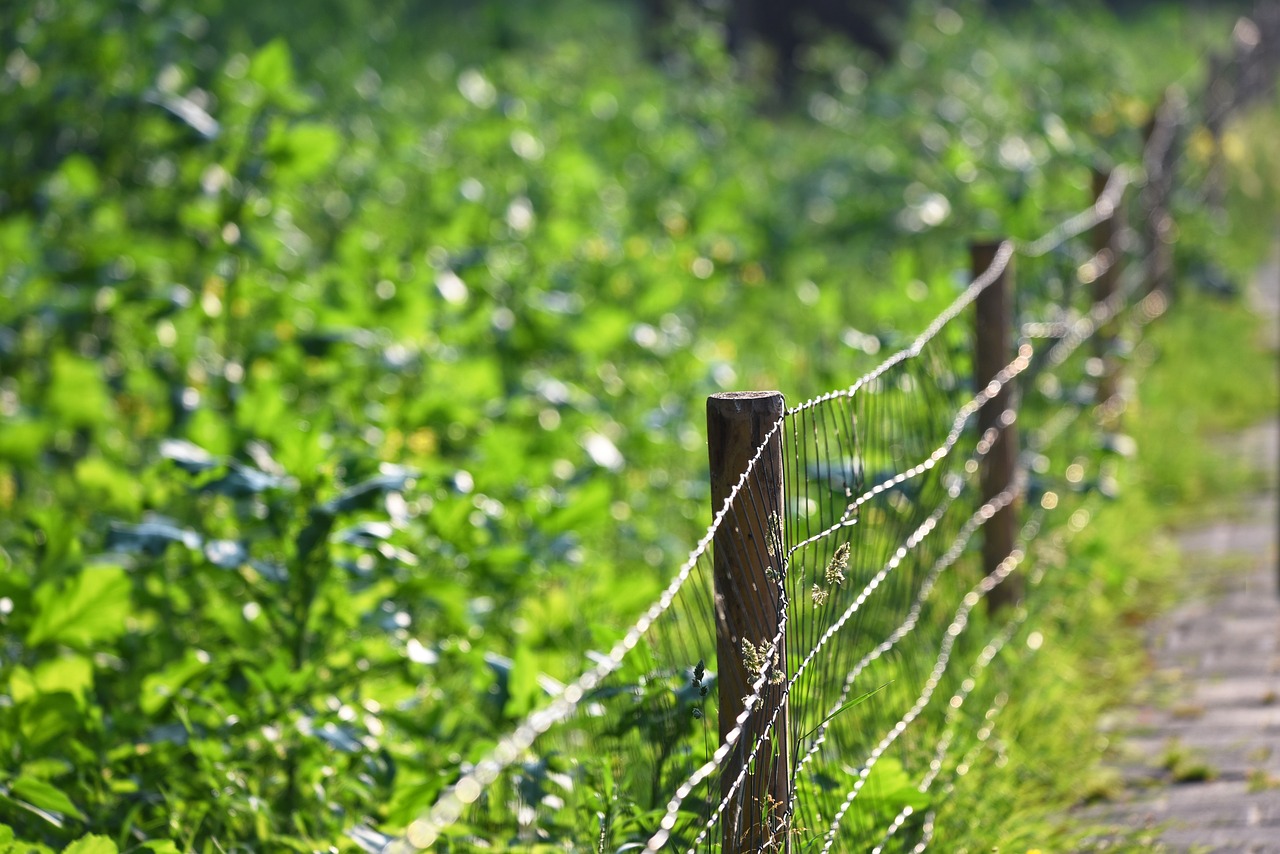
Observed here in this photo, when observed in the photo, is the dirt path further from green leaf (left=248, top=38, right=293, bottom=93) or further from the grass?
green leaf (left=248, top=38, right=293, bottom=93)

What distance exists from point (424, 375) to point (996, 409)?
1.80m

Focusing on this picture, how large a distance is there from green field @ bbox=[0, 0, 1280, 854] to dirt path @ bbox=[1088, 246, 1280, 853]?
14 centimetres

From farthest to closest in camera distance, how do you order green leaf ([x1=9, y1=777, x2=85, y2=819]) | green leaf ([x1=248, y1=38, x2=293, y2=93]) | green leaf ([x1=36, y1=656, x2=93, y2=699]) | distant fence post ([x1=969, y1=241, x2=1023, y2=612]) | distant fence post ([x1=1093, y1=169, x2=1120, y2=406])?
1. distant fence post ([x1=1093, y1=169, x2=1120, y2=406])
2. green leaf ([x1=248, y1=38, x2=293, y2=93])
3. distant fence post ([x1=969, y1=241, x2=1023, y2=612])
4. green leaf ([x1=36, y1=656, x2=93, y2=699])
5. green leaf ([x1=9, y1=777, x2=85, y2=819])

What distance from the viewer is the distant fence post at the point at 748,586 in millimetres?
2234

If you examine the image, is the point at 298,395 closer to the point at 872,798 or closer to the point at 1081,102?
the point at 872,798

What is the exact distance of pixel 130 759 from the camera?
3191 mm

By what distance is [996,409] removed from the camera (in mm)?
4129

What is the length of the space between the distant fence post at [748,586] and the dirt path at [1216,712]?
4.25 ft

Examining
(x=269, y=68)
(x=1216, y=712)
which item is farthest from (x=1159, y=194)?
(x=269, y=68)

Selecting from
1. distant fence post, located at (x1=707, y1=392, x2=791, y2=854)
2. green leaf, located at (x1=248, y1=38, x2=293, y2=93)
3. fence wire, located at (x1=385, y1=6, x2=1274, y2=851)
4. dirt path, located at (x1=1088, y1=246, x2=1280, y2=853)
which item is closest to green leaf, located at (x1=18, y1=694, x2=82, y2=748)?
fence wire, located at (x1=385, y1=6, x2=1274, y2=851)

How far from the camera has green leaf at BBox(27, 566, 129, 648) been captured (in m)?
3.04

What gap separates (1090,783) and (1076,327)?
201 centimetres

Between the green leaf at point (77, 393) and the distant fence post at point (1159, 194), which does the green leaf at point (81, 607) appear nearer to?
the green leaf at point (77, 393)

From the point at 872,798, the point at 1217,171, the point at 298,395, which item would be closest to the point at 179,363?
the point at 298,395
